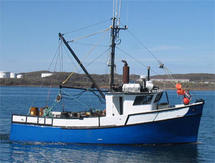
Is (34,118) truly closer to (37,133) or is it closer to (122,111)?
(37,133)

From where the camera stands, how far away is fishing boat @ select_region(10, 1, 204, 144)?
64.4 feet

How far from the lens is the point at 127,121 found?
1970 cm

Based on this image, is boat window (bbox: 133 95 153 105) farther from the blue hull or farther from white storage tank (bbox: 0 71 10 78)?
white storage tank (bbox: 0 71 10 78)

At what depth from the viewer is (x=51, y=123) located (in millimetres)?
21281

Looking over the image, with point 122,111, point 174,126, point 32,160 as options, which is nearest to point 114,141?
point 122,111

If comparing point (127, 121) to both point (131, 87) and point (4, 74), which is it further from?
point (4, 74)

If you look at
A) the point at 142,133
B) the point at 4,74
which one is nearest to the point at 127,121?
the point at 142,133

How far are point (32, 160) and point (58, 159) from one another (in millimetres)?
1447

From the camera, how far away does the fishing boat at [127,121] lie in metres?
19.6

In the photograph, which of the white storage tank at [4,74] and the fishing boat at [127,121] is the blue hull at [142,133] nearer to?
the fishing boat at [127,121]

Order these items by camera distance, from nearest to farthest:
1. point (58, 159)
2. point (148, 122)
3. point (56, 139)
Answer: point (58, 159), point (148, 122), point (56, 139)

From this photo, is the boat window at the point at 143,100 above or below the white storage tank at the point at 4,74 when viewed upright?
below

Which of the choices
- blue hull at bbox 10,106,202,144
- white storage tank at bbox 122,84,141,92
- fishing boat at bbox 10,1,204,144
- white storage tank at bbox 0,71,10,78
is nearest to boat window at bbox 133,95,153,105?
fishing boat at bbox 10,1,204,144

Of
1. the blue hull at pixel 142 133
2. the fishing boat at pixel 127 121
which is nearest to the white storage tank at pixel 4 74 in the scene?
the fishing boat at pixel 127 121
